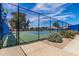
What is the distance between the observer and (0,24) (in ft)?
15.2

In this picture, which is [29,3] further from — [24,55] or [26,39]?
[24,55]

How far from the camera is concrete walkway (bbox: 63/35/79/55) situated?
462cm

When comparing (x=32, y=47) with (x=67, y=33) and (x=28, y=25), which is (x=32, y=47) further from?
(x=67, y=33)

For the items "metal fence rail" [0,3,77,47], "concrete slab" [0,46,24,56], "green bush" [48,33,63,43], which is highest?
"metal fence rail" [0,3,77,47]

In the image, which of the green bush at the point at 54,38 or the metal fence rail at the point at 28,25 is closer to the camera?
the metal fence rail at the point at 28,25

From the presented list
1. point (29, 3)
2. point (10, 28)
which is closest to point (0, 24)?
point (10, 28)

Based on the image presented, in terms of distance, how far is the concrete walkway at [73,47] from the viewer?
4.62 metres

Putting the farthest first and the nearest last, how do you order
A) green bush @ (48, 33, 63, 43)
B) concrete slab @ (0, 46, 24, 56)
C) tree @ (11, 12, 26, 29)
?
green bush @ (48, 33, 63, 43) → tree @ (11, 12, 26, 29) → concrete slab @ (0, 46, 24, 56)

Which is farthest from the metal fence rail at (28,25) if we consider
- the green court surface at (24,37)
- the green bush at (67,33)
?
the green bush at (67,33)

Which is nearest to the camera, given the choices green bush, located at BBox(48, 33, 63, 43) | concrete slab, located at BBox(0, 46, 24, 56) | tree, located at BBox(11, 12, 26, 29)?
concrete slab, located at BBox(0, 46, 24, 56)

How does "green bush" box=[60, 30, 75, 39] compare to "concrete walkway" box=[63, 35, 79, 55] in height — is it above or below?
above

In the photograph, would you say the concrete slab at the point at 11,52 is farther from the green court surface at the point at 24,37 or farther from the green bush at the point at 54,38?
the green bush at the point at 54,38

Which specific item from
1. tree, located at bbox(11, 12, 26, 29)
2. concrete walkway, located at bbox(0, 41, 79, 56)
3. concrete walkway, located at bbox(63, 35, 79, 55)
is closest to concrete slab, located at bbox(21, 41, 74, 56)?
concrete walkway, located at bbox(0, 41, 79, 56)

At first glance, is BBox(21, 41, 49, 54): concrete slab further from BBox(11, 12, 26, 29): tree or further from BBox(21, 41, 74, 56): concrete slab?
BBox(11, 12, 26, 29): tree
